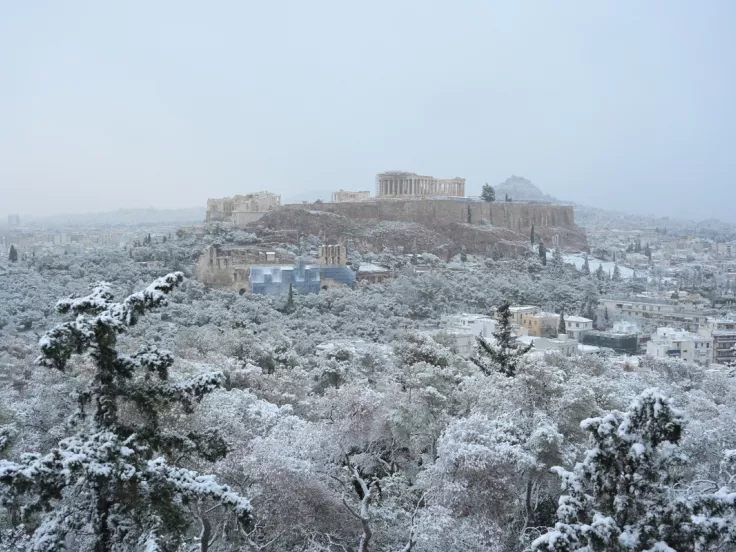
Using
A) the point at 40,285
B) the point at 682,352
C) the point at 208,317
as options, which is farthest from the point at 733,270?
the point at 40,285

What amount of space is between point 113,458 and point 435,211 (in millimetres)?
61927

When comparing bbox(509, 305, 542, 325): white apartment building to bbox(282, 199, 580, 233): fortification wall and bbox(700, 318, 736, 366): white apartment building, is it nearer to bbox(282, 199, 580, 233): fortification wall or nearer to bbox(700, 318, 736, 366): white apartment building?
bbox(700, 318, 736, 366): white apartment building

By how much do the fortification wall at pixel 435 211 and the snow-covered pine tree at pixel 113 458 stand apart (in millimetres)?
57258

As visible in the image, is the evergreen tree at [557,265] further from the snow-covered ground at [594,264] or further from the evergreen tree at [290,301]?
the evergreen tree at [290,301]

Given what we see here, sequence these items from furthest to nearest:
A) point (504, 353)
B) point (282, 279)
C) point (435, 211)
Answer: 1. point (435, 211)
2. point (282, 279)
3. point (504, 353)

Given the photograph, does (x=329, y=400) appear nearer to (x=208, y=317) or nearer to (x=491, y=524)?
(x=491, y=524)

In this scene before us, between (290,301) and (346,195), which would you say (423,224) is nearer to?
(346,195)

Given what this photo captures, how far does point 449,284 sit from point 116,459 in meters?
42.1

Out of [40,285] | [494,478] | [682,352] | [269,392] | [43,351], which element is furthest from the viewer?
[40,285]

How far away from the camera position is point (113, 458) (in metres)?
5.17

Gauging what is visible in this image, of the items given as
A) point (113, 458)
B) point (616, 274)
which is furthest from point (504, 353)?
point (616, 274)

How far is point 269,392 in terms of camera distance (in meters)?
17.5

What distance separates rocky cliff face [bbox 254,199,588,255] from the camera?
60.1 m

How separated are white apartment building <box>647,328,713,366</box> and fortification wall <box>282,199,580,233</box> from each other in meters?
35.7
